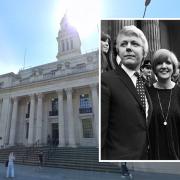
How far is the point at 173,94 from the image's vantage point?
→ 356 centimetres

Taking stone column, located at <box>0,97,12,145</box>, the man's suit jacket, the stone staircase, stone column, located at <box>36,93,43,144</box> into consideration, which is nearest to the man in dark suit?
the man's suit jacket

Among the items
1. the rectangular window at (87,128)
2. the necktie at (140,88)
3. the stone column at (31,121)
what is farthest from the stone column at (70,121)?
the necktie at (140,88)

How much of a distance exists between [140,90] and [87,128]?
27.7m

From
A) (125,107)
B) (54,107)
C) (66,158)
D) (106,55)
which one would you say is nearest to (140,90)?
(125,107)

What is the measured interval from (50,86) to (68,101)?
3.79 metres

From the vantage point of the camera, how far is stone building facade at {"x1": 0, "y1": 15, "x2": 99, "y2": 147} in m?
29.8

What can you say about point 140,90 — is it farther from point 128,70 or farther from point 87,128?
point 87,128

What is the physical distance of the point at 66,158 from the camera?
23641 mm

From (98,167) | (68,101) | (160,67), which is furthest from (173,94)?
(68,101)

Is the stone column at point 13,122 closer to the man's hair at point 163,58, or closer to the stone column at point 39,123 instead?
the stone column at point 39,123

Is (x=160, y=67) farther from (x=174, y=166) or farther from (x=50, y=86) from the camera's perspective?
(x=50, y=86)

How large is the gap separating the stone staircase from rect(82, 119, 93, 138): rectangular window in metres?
4.85

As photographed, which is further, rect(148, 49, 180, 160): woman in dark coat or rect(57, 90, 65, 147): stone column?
rect(57, 90, 65, 147): stone column

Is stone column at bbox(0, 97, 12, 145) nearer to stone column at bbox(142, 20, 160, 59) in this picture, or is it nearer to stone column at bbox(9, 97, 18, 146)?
stone column at bbox(9, 97, 18, 146)
